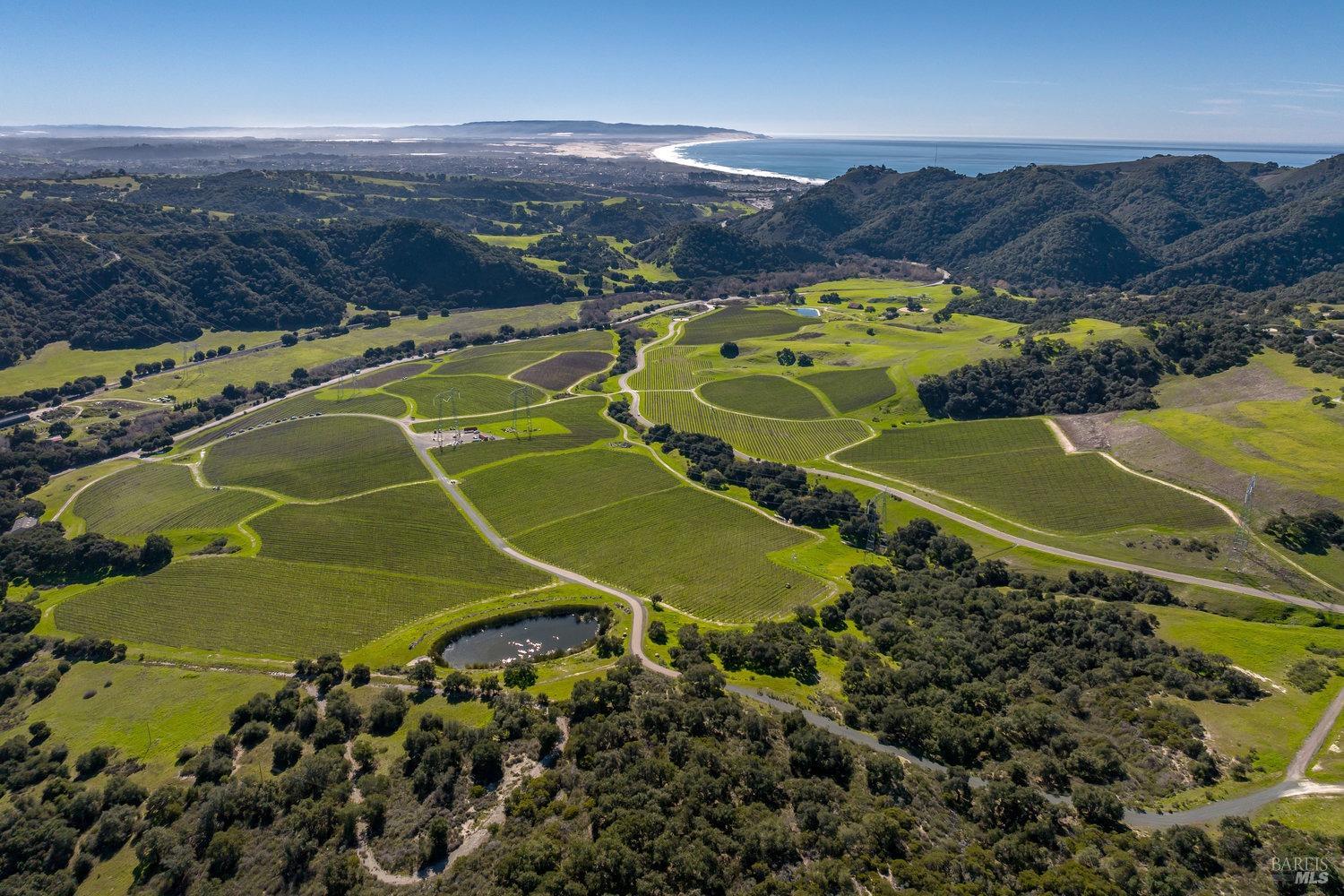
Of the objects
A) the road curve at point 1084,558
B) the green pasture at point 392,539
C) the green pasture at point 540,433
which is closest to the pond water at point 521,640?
the green pasture at point 392,539

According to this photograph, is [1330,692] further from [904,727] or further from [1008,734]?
[904,727]

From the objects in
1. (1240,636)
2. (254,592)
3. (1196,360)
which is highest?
(1196,360)

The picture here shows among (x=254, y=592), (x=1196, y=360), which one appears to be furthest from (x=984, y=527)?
(x=254, y=592)

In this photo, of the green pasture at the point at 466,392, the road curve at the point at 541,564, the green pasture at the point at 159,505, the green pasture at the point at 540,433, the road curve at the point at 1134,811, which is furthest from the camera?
the green pasture at the point at 466,392

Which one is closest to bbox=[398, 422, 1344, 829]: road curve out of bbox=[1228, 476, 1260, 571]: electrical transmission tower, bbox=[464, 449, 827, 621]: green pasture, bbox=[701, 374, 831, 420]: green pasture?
bbox=[464, 449, 827, 621]: green pasture

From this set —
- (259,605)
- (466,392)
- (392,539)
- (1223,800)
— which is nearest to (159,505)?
(259,605)

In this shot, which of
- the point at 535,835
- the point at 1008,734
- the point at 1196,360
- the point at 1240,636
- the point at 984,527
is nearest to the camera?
the point at 535,835

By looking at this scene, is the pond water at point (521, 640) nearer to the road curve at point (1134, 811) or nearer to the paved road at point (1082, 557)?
the road curve at point (1134, 811)
